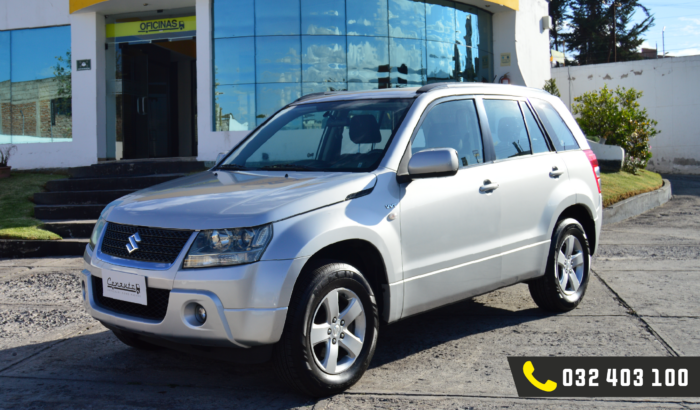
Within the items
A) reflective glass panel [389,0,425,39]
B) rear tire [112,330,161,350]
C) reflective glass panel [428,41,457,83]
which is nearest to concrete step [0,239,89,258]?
rear tire [112,330,161,350]

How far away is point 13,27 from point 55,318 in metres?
14.7

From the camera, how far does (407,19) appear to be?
55.3 ft

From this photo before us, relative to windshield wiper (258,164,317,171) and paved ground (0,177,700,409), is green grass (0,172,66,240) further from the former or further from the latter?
windshield wiper (258,164,317,171)

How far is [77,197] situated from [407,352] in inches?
403

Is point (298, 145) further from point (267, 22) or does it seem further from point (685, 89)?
point (685, 89)

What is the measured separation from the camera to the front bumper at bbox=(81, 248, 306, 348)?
10.6 feet

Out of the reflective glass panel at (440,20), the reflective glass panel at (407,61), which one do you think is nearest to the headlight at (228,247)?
the reflective glass panel at (407,61)

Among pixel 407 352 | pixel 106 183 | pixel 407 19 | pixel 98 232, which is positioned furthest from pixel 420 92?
pixel 407 19

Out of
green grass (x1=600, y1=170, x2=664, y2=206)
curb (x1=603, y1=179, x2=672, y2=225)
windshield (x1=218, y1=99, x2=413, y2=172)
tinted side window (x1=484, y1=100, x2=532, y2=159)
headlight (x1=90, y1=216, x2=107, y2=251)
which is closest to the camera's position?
headlight (x1=90, y1=216, x2=107, y2=251)

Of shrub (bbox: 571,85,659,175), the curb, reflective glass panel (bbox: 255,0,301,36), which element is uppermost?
reflective glass panel (bbox: 255,0,301,36)

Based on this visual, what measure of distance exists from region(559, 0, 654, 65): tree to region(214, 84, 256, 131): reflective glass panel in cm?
4043

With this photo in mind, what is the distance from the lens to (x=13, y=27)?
17281 mm

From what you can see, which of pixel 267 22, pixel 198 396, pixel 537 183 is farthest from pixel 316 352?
pixel 267 22

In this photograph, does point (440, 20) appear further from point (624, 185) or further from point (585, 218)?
point (585, 218)
